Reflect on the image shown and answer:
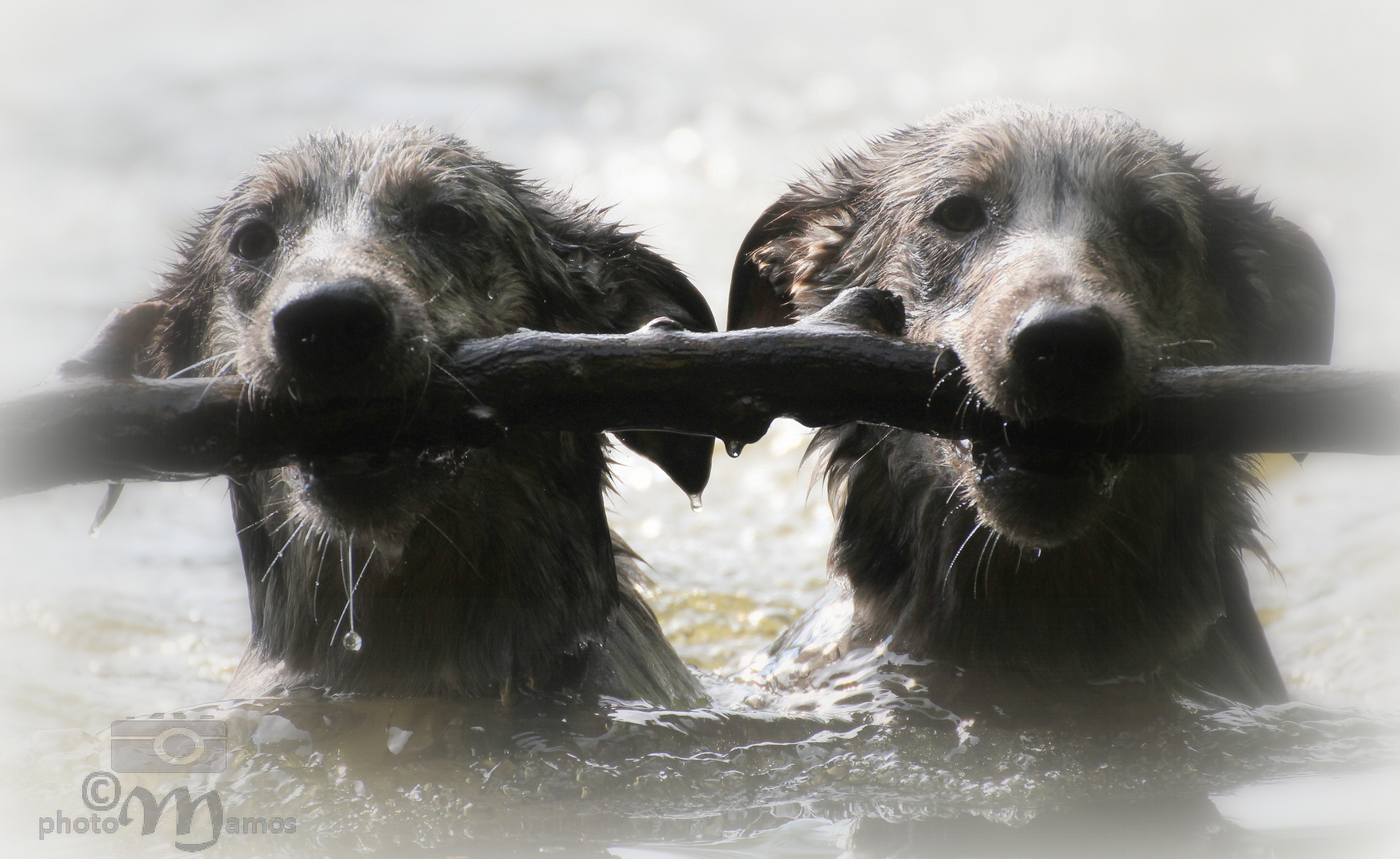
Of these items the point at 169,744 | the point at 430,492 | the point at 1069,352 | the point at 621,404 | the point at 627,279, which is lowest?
the point at 169,744

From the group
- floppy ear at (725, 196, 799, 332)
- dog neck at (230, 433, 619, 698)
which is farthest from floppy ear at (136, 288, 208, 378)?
floppy ear at (725, 196, 799, 332)

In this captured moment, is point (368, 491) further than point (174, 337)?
No

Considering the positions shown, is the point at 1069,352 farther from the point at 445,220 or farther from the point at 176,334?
the point at 176,334

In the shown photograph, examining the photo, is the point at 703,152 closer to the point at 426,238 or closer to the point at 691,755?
the point at 426,238

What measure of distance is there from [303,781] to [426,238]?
1826mm

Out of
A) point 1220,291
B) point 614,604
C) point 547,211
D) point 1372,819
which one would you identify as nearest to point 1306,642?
point 1220,291

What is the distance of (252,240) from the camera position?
4688mm

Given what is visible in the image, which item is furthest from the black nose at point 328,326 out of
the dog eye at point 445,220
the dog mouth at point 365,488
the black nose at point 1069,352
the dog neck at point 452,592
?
the black nose at point 1069,352

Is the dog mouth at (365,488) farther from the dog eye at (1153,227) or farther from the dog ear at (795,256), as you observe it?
the dog eye at (1153,227)

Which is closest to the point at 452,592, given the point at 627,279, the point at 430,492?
the point at 430,492

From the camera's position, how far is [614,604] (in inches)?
195

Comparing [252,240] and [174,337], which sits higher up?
[252,240]

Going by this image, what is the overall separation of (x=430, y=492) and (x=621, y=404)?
32.6 inches

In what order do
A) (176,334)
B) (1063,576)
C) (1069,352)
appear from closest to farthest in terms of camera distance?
(1069,352), (1063,576), (176,334)
